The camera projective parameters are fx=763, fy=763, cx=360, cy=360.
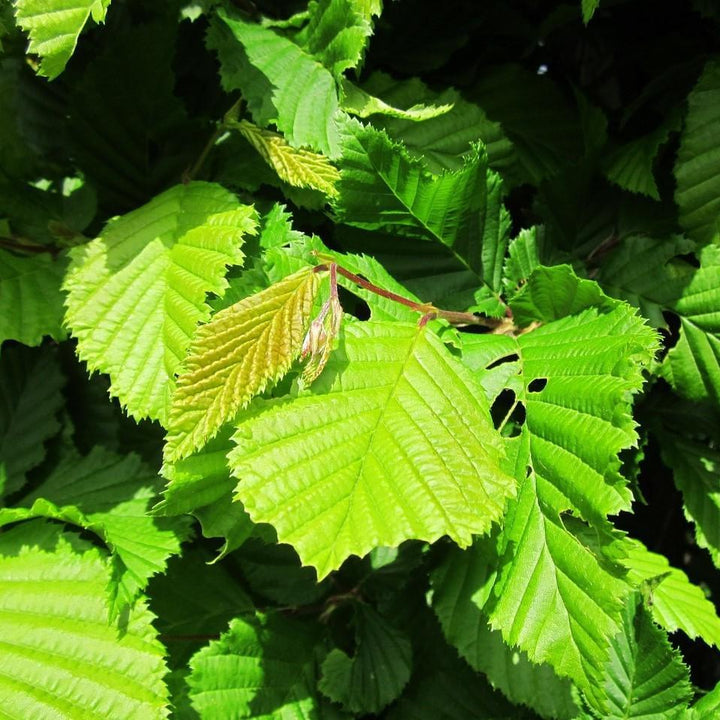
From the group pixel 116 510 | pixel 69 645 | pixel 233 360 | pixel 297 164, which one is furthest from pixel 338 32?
pixel 69 645

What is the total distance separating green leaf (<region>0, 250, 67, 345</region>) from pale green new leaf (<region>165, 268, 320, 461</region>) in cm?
38

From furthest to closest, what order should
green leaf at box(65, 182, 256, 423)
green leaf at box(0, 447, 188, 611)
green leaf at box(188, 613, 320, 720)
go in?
green leaf at box(188, 613, 320, 720), green leaf at box(0, 447, 188, 611), green leaf at box(65, 182, 256, 423)

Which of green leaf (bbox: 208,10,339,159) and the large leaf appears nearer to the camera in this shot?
the large leaf

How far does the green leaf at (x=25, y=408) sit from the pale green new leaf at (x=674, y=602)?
0.99 meters

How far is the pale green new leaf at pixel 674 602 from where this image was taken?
44.8 inches

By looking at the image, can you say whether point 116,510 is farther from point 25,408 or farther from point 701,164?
point 701,164

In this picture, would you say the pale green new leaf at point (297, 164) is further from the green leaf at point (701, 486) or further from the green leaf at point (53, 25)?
the green leaf at point (701, 486)

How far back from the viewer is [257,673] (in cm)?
121

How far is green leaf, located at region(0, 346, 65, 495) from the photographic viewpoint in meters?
→ 1.31

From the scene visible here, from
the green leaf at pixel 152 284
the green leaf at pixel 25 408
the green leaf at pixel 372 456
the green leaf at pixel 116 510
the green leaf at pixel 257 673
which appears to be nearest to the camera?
the green leaf at pixel 372 456

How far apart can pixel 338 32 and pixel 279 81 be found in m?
0.10

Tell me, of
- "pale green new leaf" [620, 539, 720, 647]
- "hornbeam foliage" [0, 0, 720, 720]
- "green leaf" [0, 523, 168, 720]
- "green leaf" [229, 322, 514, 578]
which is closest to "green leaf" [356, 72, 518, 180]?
"hornbeam foliage" [0, 0, 720, 720]

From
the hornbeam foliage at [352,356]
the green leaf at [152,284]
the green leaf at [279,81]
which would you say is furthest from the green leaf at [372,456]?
the green leaf at [279,81]

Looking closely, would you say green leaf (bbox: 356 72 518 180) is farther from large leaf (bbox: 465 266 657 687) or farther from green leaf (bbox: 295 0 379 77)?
large leaf (bbox: 465 266 657 687)
